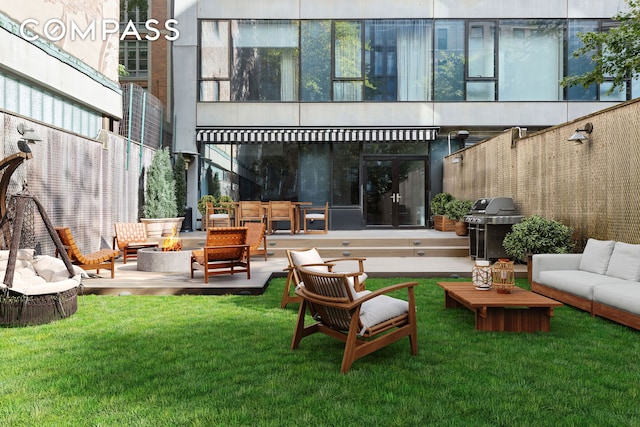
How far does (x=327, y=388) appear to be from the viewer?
2889mm

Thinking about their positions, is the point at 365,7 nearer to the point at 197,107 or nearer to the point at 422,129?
the point at 422,129

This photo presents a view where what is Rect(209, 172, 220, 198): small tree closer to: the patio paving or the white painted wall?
the white painted wall

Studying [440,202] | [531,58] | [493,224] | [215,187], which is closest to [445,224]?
[440,202]

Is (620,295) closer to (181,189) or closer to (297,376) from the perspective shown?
(297,376)

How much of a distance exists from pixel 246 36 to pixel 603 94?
1163 cm

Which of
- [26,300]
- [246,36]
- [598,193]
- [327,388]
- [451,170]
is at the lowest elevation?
[327,388]

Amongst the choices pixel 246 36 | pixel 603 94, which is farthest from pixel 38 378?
pixel 603 94

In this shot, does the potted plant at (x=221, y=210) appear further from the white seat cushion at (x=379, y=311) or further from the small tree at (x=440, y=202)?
the white seat cushion at (x=379, y=311)

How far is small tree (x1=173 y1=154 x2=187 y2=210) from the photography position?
1228 centimetres

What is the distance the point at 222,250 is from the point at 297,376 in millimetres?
3799

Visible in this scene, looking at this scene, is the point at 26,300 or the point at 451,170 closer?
the point at 26,300

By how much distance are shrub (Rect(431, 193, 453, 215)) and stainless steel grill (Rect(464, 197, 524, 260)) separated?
3765mm

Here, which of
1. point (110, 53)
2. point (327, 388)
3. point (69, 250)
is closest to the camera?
point (327, 388)

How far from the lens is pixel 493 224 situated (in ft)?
27.8
